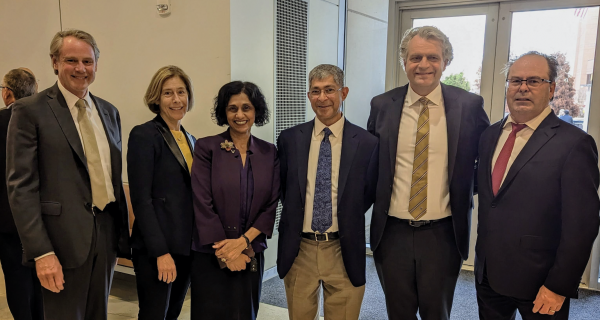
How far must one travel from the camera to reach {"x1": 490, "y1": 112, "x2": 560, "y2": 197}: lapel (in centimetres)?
189

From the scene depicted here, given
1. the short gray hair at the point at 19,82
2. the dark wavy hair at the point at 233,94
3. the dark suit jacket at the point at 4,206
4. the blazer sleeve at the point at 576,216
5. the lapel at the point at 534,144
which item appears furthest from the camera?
the short gray hair at the point at 19,82

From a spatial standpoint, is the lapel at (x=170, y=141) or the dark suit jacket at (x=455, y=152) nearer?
the dark suit jacket at (x=455, y=152)

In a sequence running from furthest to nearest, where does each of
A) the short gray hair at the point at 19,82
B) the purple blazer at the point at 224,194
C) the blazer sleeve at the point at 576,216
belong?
the short gray hair at the point at 19,82 → the purple blazer at the point at 224,194 → the blazer sleeve at the point at 576,216

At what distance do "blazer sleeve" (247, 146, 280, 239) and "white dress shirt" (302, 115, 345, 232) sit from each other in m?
0.17

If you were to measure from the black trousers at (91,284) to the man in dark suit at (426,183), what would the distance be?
56.2 inches

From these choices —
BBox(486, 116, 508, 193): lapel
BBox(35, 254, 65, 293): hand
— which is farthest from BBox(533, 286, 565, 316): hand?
BBox(35, 254, 65, 293): hand

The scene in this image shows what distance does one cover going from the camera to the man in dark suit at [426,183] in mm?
2154

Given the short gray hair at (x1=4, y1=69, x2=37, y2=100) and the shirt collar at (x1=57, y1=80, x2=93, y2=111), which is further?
the short gray hair at (x1=4, y1=69, x2=37, y2=100)

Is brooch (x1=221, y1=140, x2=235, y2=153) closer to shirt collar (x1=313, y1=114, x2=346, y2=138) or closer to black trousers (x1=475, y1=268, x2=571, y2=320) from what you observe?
shirt collar (x1=313, y1=114, x2=346, y2=138)

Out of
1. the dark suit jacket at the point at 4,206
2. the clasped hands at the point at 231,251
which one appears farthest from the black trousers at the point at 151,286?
the dark suit jacket at the point at 4,206

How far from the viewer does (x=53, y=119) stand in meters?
2.00

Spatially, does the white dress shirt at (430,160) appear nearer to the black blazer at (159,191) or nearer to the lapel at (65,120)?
the black blazer at (159,191)

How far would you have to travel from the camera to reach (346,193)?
2.16 metres

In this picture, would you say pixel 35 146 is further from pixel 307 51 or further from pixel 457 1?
pixel 457 1
